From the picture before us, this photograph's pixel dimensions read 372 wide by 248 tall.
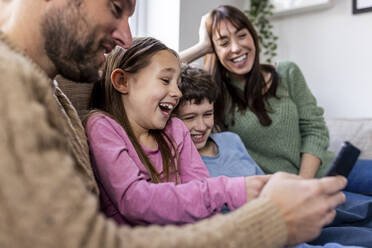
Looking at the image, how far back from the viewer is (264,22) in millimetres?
2664

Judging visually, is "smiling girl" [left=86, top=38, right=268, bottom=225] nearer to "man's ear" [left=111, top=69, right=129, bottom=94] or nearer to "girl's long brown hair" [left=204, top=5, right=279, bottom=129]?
"man's ear" [left=111, top=69, right=129, bottom=94]

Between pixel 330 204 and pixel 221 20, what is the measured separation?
131 cm

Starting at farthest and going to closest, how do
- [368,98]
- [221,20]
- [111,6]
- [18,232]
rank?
[368,98], [221,20], [111,6], [18,232]

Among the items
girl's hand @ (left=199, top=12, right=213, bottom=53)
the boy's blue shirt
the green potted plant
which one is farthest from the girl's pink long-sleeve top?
the green potted plant

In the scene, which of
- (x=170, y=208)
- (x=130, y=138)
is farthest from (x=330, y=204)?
(x=130, y=138)

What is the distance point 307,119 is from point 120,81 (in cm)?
113

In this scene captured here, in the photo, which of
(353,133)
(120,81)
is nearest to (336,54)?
(353,133)

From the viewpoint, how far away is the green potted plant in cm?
265

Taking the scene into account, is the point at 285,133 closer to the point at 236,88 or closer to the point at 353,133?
the point at 236,88

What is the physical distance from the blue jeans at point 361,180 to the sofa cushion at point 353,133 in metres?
0.22

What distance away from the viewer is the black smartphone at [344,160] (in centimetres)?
68

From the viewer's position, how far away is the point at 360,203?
1.38 m

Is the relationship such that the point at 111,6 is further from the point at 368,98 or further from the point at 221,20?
the point at 368,98

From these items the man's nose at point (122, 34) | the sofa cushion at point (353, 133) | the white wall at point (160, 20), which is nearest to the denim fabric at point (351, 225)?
the sofa cushion at point (353, 133)
